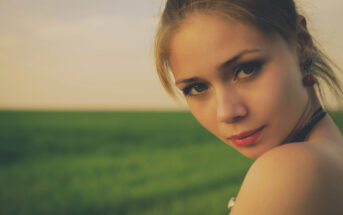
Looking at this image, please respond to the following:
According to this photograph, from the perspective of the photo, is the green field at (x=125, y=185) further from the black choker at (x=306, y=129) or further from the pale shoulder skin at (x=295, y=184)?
the pale shoulder skin at (x=295, y=184)

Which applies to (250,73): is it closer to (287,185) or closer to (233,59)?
(233,59)

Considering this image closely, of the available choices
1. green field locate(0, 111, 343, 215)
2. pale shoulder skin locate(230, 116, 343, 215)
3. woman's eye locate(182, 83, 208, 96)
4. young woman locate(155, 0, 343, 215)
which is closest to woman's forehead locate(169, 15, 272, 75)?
young woman locate(155, 0, 343, 215)

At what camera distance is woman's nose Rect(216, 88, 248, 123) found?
1.30m

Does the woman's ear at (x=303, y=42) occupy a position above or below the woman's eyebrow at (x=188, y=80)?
above

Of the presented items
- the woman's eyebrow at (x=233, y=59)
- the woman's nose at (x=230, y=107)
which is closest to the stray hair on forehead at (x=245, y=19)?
the woman's eyebrow at (x=233, y=59)

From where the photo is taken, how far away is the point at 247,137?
4.55ft

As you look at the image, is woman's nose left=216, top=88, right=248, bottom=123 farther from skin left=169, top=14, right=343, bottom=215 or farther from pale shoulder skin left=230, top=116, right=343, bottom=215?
pale shoulder skin left=230, top=116, right=343, bottom=215

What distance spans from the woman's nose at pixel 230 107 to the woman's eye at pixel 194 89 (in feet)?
0.45

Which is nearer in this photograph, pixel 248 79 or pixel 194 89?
pixel 248 79

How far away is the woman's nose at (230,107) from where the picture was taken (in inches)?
51.2

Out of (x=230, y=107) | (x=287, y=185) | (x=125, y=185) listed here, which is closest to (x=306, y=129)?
(x=230, y=107)

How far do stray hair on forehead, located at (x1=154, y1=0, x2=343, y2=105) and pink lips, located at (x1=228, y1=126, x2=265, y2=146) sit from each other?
0.42 m

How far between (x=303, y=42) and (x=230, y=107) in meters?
0.57

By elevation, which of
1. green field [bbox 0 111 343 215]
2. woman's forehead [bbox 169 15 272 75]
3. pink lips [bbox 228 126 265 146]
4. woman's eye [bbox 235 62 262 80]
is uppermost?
woman's forehead [bbox 169 15 272 75]
